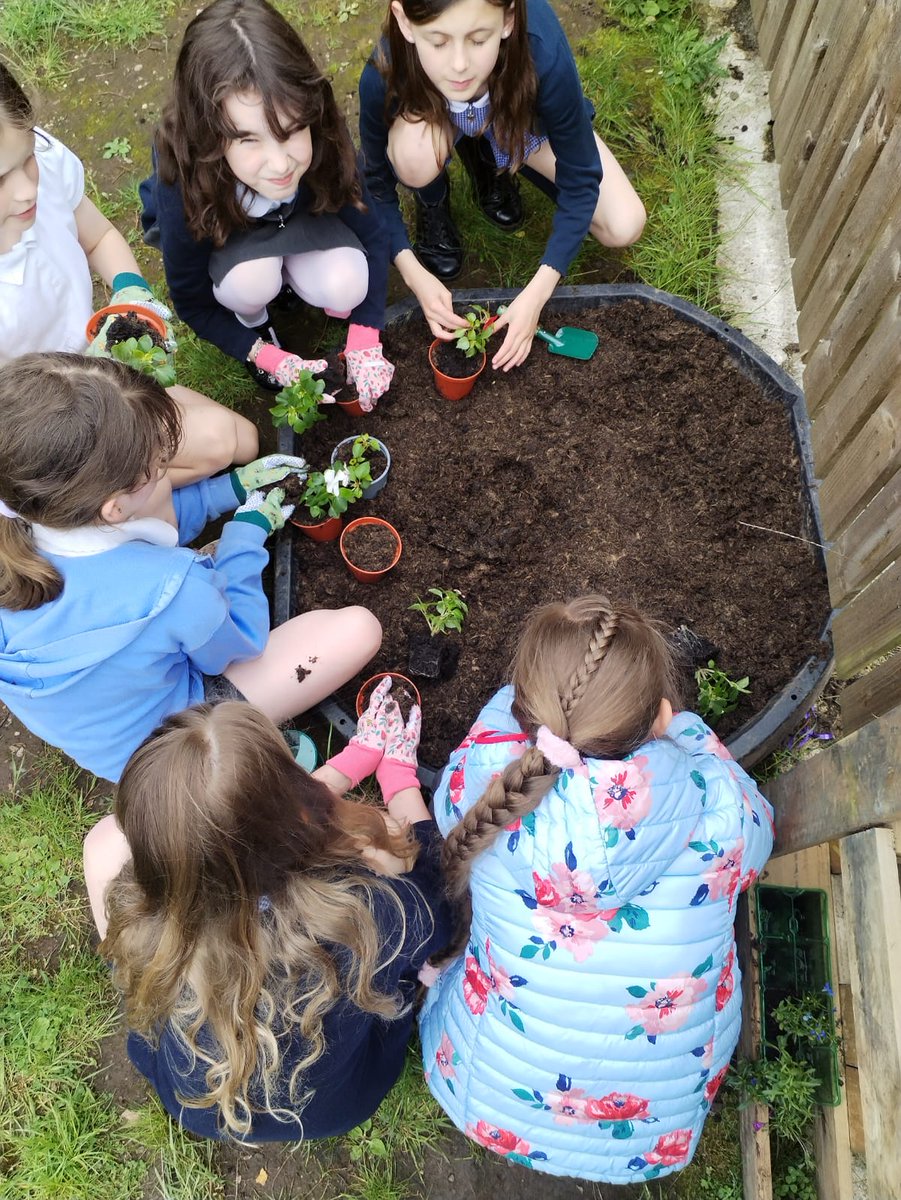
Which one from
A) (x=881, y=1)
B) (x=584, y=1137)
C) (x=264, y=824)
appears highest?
(x=881, y=1)

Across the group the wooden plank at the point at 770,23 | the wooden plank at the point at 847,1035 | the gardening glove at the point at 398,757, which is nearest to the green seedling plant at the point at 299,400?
the gardening glove at the point at 398,757

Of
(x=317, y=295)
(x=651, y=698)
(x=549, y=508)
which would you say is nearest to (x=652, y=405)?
(x=549, y=508)

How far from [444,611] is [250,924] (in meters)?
1.06

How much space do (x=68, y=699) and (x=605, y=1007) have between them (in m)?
1.28

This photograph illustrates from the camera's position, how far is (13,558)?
1681mm

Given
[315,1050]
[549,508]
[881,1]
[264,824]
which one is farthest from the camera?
[549,508]

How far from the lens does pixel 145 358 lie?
6.50ft

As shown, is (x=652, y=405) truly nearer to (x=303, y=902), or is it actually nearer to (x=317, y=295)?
(x=317, y=295)

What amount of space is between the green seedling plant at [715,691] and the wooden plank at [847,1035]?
517 millimetres

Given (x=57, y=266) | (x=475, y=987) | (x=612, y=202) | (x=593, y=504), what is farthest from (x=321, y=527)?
(x=612, y=202)

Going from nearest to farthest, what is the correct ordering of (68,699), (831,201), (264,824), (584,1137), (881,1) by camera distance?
(264,824) < (584,1137) < (68,699) < (881,1) < (831,201)

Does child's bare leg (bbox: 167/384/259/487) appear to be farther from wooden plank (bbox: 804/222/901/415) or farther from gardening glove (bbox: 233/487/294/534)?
wooden plank (bbox: 804/222/901/415)

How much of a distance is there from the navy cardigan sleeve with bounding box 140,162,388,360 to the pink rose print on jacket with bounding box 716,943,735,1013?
1.96 metres

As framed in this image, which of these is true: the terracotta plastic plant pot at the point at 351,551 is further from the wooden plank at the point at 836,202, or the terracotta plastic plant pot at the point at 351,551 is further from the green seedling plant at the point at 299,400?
the wooden plank at the point at 836,202
